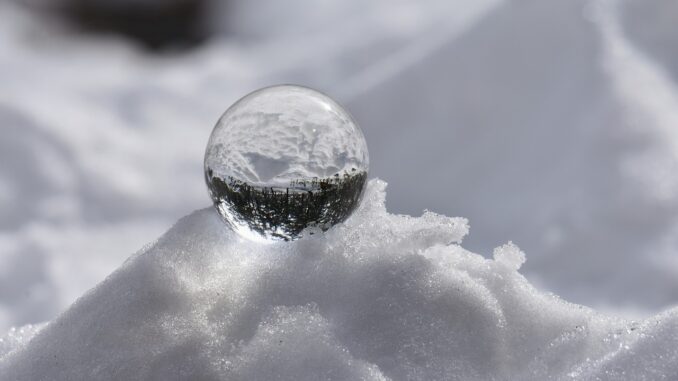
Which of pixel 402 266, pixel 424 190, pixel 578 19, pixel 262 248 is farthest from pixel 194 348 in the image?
pixel 578 19

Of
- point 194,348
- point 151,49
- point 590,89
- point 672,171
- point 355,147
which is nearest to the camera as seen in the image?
point 194,348

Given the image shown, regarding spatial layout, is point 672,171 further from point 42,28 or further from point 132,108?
point 42,28

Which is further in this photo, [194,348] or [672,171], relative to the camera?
[672,171]

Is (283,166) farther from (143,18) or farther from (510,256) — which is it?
(143,18)

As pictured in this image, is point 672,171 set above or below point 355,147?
above

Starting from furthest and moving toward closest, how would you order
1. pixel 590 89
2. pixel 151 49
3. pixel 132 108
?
pixel 151 49 → pixel 132 108 → pixel 590 89

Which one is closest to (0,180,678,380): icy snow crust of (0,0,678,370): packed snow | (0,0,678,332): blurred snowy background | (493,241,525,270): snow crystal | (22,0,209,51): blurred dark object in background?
(493,241,525,270): snow crystal

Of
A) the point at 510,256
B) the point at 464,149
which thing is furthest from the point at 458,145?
the point at 510,256
